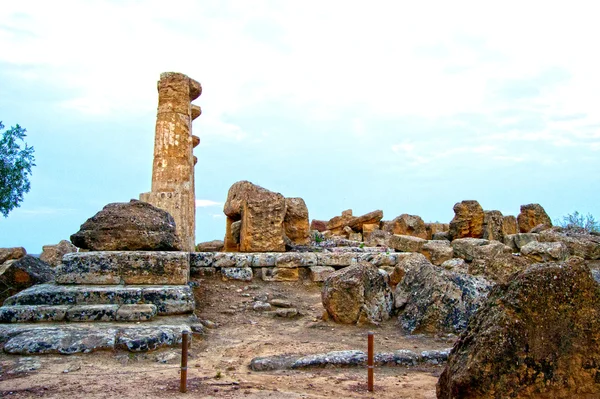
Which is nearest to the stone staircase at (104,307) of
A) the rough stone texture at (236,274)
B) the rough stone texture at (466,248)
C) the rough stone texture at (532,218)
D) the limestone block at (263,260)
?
the rough stone texture at (236,274)

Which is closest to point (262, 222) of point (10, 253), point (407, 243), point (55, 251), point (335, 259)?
point (335, 259)

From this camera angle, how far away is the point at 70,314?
6395 mm

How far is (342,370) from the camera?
5109 mm

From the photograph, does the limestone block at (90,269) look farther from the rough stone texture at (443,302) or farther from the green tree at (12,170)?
the green tree at (12,170)

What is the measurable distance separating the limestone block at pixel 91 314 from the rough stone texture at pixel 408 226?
13458 mm

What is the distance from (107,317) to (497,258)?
→ 5361mm

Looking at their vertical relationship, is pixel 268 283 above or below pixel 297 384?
above

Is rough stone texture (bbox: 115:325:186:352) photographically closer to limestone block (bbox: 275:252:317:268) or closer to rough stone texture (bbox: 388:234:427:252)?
limestone block (bbox: 275:252:317:268)

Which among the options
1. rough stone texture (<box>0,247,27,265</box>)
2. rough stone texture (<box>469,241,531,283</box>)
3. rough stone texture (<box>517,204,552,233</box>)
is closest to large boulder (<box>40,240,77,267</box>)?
rough stone texture (<box>0,247,27,265</box>)

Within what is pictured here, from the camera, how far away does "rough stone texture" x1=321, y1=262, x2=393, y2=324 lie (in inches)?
280

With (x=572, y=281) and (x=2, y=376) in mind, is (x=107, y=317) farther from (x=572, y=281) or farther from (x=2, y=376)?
(x=572, y=281)

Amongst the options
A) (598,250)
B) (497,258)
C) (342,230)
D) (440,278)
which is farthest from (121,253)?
(342,230)

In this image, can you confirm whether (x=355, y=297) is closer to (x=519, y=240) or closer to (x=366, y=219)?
(x=519, y=240)

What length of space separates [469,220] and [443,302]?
9.73 meters
